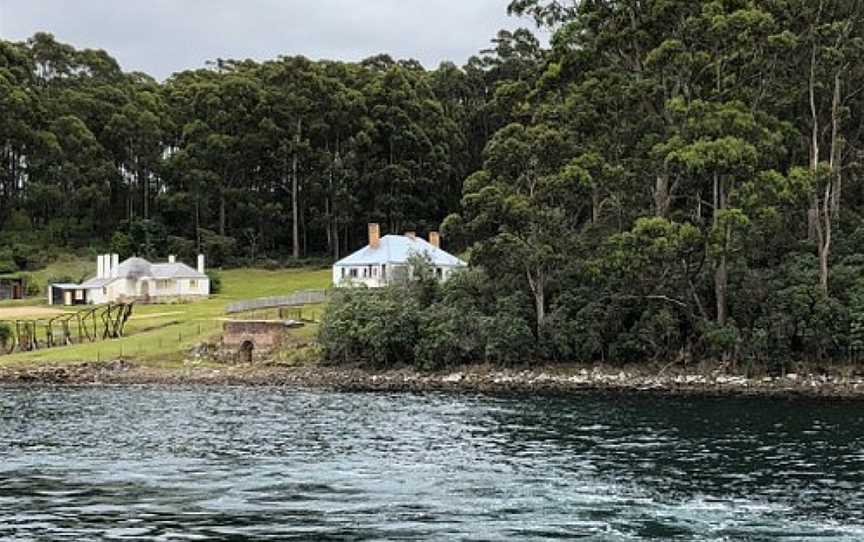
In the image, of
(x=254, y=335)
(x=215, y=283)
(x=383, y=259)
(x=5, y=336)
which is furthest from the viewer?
(x=215, y=283)

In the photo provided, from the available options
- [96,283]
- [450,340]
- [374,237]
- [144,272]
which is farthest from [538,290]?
[96,283]

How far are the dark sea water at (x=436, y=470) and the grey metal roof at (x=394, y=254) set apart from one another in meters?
33.0

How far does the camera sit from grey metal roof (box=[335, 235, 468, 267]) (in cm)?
7531

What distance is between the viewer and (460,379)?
5053 centimetres

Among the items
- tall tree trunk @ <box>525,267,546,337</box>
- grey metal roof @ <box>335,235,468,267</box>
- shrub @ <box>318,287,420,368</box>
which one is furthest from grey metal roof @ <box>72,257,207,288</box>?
tall tree trunk @ <box>525,267,546,337</box>

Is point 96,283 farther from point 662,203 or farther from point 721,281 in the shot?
point 721,281

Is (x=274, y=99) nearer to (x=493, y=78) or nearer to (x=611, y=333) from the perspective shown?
(x=493, y=78)

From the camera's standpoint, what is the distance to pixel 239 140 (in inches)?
3954

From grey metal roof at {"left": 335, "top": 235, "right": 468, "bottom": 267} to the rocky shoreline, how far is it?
21.0m

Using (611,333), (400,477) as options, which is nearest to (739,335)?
(611,333)

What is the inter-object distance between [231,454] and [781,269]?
32.0 meters

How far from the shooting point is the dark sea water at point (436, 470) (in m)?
19.6

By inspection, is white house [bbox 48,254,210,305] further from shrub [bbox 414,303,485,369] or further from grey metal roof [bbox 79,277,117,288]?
shrub [bbox 414,303,485,369]

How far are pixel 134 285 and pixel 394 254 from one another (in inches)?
892
